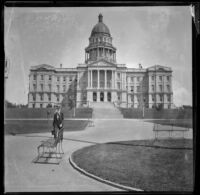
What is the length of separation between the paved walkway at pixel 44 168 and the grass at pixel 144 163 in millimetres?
252

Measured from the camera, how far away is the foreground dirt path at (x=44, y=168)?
4.41 m

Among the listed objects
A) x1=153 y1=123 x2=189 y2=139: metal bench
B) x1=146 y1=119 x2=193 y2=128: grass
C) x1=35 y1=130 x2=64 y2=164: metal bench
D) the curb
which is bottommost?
the curb

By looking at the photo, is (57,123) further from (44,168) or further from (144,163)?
(144,163)

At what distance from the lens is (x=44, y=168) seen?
15.5 ft

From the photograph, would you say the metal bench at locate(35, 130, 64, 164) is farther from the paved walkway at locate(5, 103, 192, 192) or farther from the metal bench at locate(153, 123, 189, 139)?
the metal bench at locate(153, 123, 189, 139)

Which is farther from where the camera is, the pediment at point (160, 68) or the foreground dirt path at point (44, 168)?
the pediment at point (160, 68)

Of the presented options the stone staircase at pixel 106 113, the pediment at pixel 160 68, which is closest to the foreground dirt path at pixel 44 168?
the stone staircase at pixel 106 113

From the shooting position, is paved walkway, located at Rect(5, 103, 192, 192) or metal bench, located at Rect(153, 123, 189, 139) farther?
metal bench, located at Rect(153, 123, 189, 139)

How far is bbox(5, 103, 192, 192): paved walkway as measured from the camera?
4410 mm

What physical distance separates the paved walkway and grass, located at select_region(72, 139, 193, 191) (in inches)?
9.9

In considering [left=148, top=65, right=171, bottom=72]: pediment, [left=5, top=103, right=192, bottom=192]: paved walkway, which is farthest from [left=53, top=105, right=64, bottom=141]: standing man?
[left=148, top=65, right=171, bottom=72]: pediment

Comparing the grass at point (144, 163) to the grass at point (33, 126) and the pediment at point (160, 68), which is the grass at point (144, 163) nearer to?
the grass at point (33, 126)

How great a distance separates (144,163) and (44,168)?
102 inches

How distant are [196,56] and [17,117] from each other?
477 cm
